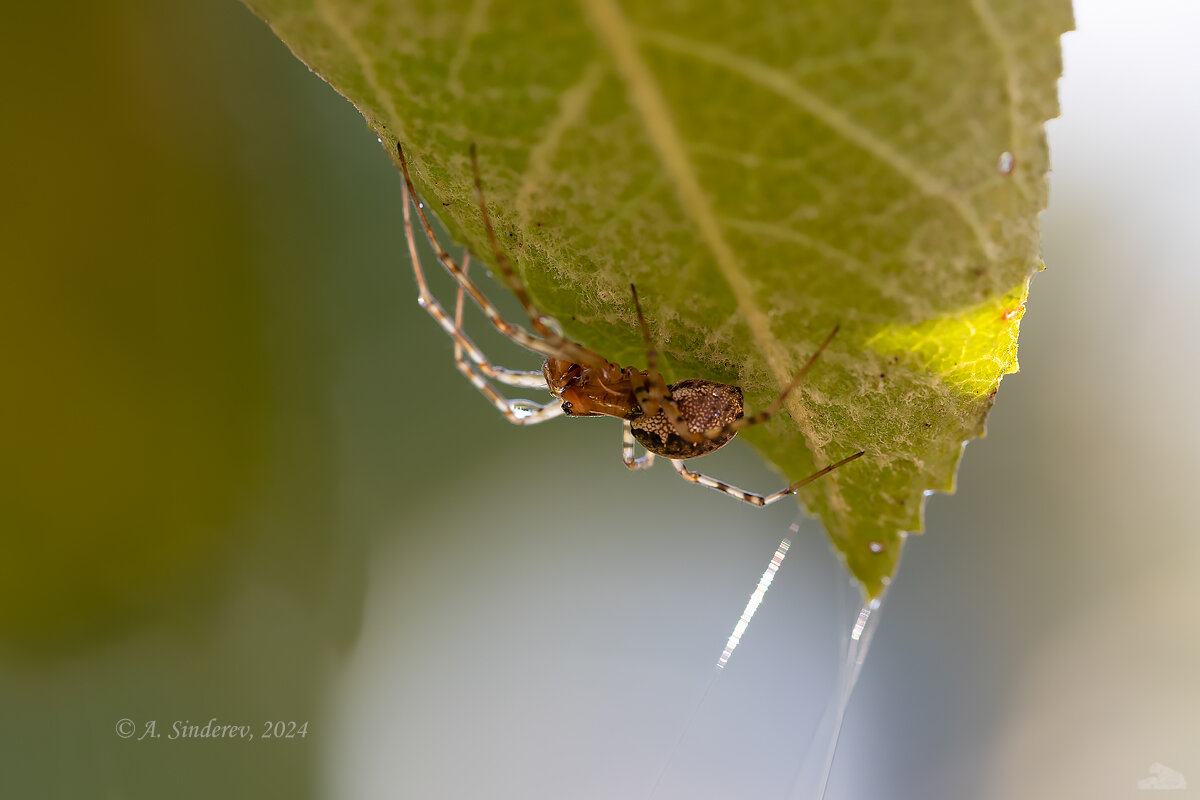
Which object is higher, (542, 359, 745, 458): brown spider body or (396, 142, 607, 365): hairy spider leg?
(396, 142, 607, 365): hairy spider leg

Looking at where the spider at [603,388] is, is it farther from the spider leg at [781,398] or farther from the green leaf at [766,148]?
the green leaf at [766,148]

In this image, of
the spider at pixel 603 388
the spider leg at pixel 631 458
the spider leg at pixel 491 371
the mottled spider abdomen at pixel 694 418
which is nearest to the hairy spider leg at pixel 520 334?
the spider at pixel 603 388

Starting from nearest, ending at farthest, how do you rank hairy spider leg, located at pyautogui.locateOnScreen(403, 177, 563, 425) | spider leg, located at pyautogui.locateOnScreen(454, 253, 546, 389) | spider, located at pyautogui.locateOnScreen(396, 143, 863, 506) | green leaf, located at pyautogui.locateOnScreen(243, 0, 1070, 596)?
green leaf, located at pyautogui.locateOnScreen(243, 0, 1070, 596) → spider, located at pyautogui.locateOnScreen(396, 143, 863, 506) → hairy spider leg, located at pyautogui.locateOnScreen(403, 177, 563, 425) → spider leg, located at pyautogui.locateOnScreen(454, 253, 546, 389)

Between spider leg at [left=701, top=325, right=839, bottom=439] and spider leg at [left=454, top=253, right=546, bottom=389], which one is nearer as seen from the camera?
spider leg at [left=701, top=325, right=839, bottom=439]

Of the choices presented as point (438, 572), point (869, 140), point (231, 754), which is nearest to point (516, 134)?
point (869, 140)

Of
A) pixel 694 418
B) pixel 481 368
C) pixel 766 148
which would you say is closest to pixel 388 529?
pixel 481 368

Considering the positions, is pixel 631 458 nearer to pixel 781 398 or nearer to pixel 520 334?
pixel 520 334

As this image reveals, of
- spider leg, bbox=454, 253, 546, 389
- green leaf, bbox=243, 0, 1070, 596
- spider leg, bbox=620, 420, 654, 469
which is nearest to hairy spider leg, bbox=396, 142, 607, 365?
spider leg, bbox=454, 253, 546, 389

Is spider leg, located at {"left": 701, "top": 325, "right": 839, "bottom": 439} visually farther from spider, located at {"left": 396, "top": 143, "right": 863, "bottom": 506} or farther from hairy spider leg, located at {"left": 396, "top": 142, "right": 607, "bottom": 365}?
hairy spider leg, located at {"left": 396, "top": 142, "right": 607, "bottom": 365}
